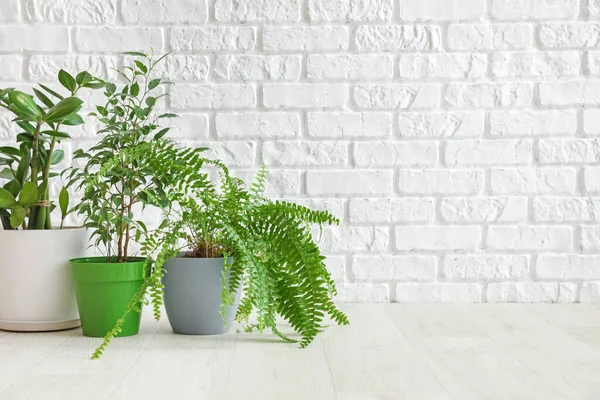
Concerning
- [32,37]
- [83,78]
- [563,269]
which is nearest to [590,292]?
[563,269]

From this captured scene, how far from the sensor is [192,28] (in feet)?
6.93

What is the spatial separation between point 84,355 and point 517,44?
1487 mm

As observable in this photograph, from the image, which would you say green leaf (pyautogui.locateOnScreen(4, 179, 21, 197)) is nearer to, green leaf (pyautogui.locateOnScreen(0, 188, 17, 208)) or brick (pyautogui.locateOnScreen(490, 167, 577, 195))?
green leaf (pyautogui.locateOnScreen(0, 188, 17, 208))

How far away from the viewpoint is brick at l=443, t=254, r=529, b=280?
2123 mm

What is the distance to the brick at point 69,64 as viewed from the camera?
2119mm

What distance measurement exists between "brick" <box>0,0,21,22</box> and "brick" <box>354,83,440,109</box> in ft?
3.33

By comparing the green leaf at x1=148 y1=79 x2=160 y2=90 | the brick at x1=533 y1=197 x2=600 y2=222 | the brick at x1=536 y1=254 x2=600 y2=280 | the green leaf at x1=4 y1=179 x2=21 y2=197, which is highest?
the green leaf at x1=148 y1=79 x2=160 y2=90

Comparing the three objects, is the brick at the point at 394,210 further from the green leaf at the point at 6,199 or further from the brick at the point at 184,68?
the green leaf at the point at 6,199

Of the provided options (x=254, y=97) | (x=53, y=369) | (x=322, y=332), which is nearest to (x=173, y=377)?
(x=53, y=369)

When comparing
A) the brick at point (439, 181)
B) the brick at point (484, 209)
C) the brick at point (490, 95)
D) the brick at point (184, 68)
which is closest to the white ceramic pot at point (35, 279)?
the brick at point (184, 68)

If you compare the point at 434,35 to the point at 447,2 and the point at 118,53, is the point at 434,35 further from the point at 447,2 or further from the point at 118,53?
the point at 118,53

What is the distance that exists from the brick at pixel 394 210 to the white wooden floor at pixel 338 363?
35 centimetres

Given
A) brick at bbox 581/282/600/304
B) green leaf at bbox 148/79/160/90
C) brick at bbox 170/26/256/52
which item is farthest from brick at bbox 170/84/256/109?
brick at bbox 581/282/600/304

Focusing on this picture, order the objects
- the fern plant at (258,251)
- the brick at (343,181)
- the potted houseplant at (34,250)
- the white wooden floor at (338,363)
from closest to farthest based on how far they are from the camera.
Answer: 1. the white wooden floor at (338,363)
2. the fern plant at (258,251)
3. the potted houseplant at (34,250)
4. the brick at (343,181)
